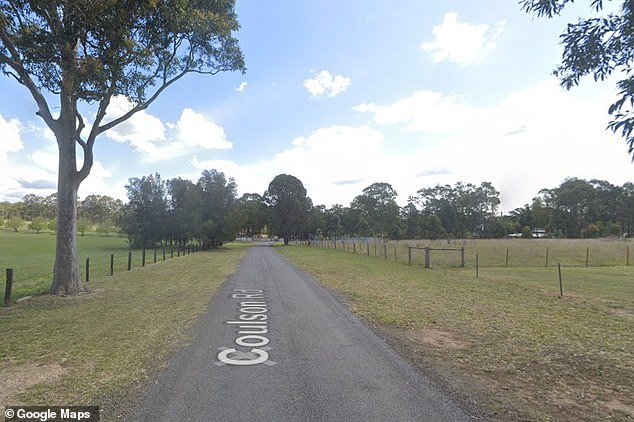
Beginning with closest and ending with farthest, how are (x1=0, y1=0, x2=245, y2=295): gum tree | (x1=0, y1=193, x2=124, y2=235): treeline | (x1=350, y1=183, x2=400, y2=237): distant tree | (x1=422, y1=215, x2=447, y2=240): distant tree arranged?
(x1=0, y1=0, x2=245, y2=295): gum tree → (x1=422, y1=215, x2=447, y2=240): distant tree → (x1=350, y1=183, x2=400, y2=237): distant tree → (x1=0, y1=193, x2=124, y2=235): treeline

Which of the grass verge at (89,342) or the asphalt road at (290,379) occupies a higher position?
the asphalt road at (290,379)

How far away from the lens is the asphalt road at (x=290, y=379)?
3949 millimetres

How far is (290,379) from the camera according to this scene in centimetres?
484

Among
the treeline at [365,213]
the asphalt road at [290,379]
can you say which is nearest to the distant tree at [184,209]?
the treeline at [365,213]

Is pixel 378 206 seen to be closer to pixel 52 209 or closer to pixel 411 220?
pixel 411 220

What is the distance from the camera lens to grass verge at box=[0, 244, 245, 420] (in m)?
4.64

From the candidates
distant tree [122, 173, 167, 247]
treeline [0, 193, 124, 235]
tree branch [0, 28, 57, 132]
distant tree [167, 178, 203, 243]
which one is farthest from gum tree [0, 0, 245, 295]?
treeline [0, 193, 124, 235]

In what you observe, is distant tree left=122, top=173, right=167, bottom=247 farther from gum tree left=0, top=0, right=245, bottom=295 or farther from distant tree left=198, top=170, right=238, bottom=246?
gum tree left=0, top=0, right=245, bottom=295

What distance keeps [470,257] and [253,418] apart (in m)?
24.8

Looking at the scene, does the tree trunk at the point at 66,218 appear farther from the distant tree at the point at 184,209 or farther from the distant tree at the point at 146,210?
the distant tree at the point at 146,210

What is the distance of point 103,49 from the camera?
1124cm

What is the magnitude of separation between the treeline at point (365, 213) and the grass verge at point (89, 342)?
44.0 meters

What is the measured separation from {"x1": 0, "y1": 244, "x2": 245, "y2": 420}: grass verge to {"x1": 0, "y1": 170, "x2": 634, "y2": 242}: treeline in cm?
4395

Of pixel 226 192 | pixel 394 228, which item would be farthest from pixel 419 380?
pixel 394 228
